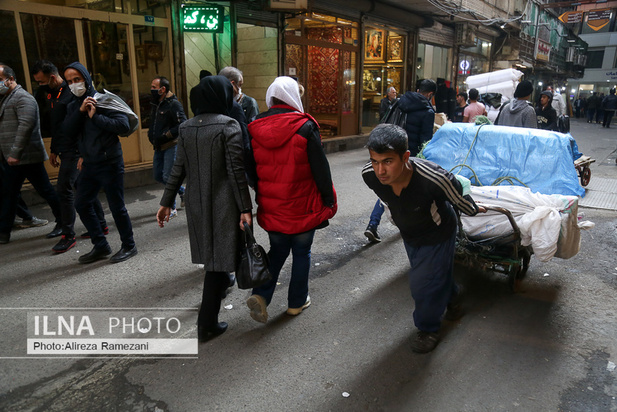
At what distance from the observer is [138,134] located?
873cm

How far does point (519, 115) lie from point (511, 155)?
1931 mm

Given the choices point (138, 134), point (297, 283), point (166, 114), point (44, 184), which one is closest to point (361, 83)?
point (138, 134)

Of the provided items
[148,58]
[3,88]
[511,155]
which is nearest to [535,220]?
[511,155]

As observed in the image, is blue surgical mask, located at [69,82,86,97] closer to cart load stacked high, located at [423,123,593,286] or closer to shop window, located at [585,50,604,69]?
cart load stacked high, located at [423,123,593,286]

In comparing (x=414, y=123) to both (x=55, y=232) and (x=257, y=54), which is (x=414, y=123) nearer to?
(x=55, y=232)

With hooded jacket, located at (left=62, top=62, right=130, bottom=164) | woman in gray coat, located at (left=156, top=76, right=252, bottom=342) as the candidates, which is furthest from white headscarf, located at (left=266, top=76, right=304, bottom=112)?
hooded jacket, located at (left=62, top=62, right=130, bottom=164)

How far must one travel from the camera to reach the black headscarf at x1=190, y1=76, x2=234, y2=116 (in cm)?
290

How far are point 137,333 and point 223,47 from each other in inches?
334

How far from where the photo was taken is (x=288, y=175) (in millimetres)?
3055

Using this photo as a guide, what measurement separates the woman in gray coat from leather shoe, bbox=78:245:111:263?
2208mm

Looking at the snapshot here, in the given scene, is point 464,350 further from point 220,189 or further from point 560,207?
point 220,189

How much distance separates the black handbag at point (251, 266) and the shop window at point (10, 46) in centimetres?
628

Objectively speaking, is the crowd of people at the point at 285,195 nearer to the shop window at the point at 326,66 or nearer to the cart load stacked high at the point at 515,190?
the cart load stacked high at the point at 515,190

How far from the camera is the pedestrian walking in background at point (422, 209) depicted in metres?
2.59
